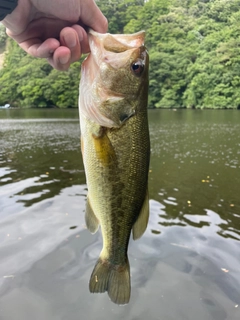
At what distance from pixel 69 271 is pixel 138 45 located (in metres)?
5.63

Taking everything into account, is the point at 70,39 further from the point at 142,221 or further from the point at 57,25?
the point at 142,221

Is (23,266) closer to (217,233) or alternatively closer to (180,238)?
(180,238)

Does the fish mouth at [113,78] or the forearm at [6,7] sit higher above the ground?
the forearm at [6,7]

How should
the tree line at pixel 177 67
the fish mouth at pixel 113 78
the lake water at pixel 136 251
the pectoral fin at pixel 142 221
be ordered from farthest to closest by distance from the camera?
1. the tree line at pixel 177 67
2. the lake water at pixel 136 251
3. the pectoral fin at pixel 142 221
4. the fish mouth at pixel 113 78

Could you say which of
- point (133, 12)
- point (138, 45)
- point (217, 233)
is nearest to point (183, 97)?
point (133, 12)

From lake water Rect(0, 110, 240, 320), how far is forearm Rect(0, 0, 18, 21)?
4.80m

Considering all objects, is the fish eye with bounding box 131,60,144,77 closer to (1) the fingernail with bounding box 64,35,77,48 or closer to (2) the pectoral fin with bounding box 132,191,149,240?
(1) the fingernail with bounding box 64,35,77,48

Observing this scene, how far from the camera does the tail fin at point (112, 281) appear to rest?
7.81ft

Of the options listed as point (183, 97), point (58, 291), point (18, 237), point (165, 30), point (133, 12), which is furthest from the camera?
point (133, 12)

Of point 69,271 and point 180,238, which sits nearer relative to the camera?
point 69,271

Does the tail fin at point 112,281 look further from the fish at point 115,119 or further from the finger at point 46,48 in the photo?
the finger at point 46,48

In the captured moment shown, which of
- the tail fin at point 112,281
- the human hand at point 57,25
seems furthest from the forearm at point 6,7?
the tail fin at point 112,281

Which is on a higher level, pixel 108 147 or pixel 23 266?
pixel 108 147

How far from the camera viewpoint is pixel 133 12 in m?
99.9
